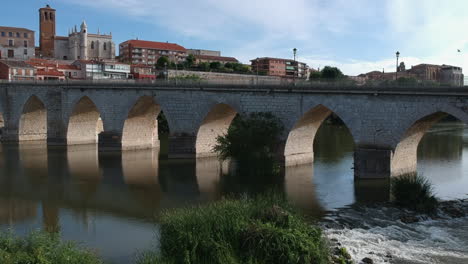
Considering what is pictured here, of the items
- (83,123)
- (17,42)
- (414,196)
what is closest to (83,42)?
(17,42)

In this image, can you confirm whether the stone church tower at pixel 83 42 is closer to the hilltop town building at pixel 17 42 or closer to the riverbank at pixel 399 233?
the hilltop town building at pixel 17 42

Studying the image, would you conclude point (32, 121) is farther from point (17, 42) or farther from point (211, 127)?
point (17, 42)

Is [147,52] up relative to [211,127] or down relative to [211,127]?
up

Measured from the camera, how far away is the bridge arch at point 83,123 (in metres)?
45.5

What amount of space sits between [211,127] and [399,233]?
21.3 metres

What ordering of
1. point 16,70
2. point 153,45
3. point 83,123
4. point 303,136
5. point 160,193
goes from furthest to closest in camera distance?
point 153,45 → point 16,70 → point 83,123 → point 303,136 → point 160,193

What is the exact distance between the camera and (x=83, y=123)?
47.3 meters

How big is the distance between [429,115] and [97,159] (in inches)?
1022

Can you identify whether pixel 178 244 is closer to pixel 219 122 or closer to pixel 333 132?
pixel 219 122

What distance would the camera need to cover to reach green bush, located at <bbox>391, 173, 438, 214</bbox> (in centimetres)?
2108

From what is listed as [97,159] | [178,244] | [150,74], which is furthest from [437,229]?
[150,74]

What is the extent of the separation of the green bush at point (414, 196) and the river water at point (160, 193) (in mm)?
1263

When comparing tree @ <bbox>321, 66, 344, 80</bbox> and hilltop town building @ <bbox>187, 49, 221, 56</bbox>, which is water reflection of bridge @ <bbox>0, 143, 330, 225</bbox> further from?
hilltop town building @ <bbox>187, 49, 221, 56</bbox>

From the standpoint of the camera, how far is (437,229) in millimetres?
18719
